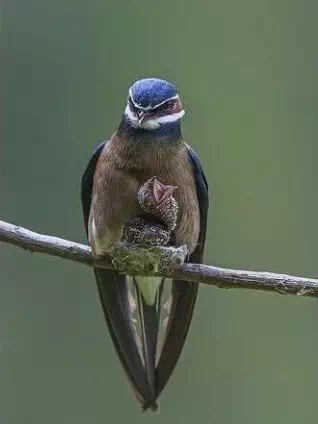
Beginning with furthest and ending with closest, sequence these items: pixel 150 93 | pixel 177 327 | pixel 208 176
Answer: pixel 208 176 < pixel 177 327 < pixel 150 93

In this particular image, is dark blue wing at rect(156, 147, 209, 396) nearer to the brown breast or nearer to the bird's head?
the brown breast

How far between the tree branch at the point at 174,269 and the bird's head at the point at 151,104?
9.3 inches

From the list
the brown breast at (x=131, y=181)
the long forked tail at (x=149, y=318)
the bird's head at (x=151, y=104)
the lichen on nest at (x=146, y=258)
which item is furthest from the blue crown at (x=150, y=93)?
the long forked tail at (x=149, y=318)

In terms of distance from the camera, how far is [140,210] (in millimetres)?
1454

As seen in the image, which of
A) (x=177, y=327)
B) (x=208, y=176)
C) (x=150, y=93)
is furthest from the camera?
(x=208, y=176)

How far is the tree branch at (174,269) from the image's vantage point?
1332 millimetres

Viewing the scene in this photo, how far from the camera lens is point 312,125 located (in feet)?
8.07

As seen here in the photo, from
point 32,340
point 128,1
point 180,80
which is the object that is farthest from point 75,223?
point 128,1

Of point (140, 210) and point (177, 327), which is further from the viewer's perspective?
point (177, 327)

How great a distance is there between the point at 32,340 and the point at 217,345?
0.58 meters

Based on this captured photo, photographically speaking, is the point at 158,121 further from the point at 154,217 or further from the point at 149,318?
the point at 149,318

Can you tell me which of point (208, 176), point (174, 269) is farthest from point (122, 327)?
point (208, 176)

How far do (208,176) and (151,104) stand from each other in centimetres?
106

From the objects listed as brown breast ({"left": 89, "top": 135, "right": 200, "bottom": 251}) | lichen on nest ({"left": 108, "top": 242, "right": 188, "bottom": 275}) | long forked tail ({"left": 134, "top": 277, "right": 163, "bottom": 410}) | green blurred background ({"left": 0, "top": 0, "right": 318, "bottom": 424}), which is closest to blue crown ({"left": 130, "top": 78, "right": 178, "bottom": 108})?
brown breast ({"left": 89, "top": 135, "right": 200, "bottom": 251})
